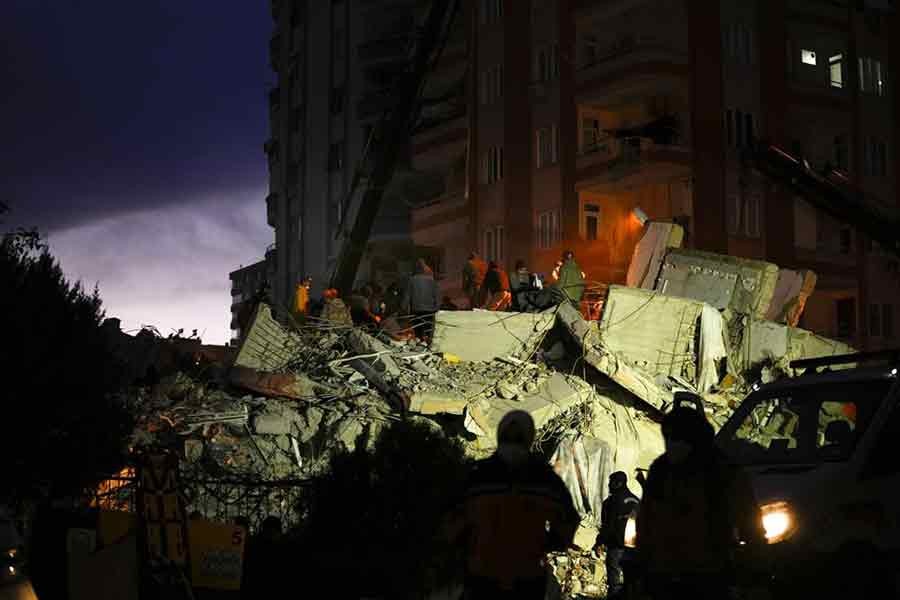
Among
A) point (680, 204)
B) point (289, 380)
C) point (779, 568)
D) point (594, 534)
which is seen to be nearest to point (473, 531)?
point (779, 568)

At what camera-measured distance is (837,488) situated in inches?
301

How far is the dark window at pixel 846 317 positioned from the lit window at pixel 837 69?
768cm

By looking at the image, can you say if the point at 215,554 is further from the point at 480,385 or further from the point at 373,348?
the point at 373,348

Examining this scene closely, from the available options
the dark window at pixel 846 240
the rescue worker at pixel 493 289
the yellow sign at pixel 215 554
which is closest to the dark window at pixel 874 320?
the dark window at pixel 846 240

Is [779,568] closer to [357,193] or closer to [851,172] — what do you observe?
[851,172]

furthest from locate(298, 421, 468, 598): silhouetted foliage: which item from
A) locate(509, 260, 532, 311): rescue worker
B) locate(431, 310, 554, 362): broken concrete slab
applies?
locate(509, 260, 532, 311): rescue worker

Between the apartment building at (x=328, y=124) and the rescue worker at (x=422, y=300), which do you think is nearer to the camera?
the rescue worker at (x=422, y=300)

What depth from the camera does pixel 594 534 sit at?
15.3 meters

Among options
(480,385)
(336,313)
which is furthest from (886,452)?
(336,313)

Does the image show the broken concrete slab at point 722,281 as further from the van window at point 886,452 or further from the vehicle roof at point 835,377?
the van window at point 886,452

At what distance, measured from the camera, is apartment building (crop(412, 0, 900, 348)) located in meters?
33.2

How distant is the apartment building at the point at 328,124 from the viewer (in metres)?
48.9

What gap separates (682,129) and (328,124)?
23571mm

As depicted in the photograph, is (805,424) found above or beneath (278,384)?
beneath
